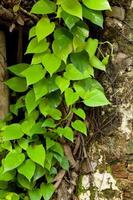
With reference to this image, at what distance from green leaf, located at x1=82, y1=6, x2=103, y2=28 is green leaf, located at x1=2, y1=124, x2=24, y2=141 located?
0.55m

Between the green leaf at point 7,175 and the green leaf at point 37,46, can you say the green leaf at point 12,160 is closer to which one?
the green leaf at point 7,175

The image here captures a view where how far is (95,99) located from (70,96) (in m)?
0.11

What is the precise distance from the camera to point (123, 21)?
1.85m

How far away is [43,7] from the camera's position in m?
1.67

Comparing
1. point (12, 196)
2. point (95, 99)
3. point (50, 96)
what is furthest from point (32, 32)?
point (12, 196)

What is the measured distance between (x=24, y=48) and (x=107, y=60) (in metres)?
0.47

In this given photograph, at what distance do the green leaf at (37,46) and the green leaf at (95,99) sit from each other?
0.27 m

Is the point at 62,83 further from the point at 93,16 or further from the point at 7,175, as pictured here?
the point at 7,175

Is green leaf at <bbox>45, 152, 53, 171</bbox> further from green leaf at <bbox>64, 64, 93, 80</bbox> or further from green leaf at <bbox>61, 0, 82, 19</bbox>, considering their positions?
green leaf at <bbox>61, 0, 82, 19</bbox>

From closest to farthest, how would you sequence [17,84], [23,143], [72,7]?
[72,7], [23,143], [17,84]

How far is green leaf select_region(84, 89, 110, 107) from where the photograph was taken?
5.59ft

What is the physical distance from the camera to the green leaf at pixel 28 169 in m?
1.64

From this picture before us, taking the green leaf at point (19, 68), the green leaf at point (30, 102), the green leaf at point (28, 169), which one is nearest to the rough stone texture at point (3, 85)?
the green leaf at point (19, 68)

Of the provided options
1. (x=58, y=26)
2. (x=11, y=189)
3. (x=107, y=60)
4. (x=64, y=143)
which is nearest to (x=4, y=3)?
(x=58, y=26)
